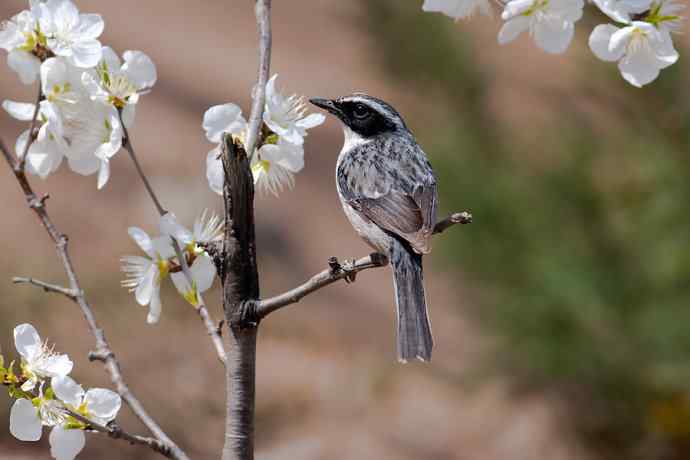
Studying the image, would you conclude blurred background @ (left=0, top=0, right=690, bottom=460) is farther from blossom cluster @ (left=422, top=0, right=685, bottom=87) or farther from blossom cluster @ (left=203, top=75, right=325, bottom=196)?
blossom cluster @ (left=203, top=75, right=325, bottom=196)

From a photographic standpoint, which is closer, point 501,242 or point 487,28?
point 501,242

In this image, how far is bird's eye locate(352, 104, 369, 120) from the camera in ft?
11.0

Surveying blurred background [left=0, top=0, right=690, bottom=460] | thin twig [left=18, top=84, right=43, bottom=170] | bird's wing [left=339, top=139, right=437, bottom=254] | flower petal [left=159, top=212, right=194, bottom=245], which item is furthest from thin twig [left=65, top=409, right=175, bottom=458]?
blurred background [left=0, top=0, right=690, bottom=460]

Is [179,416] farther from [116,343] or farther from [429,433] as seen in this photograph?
[429,433]

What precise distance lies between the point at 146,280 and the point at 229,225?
0.21 meters

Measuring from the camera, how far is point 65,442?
1621 mm

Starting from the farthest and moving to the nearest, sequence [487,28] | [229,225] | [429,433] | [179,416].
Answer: [487,28] → [429,433] → [179,416] → [229,225]

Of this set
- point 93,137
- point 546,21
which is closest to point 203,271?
point 93,137

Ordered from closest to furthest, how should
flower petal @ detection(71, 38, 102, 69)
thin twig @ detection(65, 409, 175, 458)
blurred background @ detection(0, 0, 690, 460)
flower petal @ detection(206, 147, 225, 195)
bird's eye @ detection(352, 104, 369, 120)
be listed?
thin twig @ detection(65, 409, 175, 458), flower petal @ detection(71, 38, 102, 69), flower petal @ detection(206, 147, 225, 195), bird's eye @ detection(352, 104, 369, 120), blurred background @ detection(0, 0, 690, 460)

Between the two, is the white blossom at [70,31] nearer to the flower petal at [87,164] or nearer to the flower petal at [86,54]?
the flower petal at [86,54]

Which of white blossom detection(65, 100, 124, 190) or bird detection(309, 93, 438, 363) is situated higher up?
bird detection(309, 93, 438, 363)

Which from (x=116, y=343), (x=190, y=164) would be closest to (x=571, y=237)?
(x=116, y=343)

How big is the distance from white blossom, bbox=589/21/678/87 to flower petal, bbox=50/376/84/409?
1104mm

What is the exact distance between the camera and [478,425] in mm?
7512
